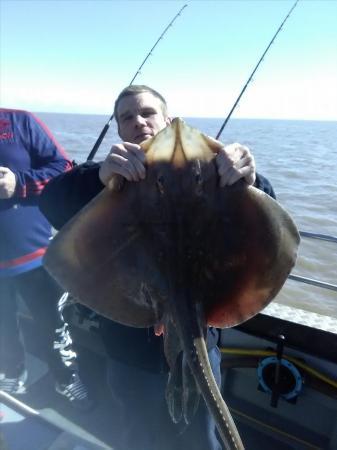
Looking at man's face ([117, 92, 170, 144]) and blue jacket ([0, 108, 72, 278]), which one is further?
blue jacket ([0, 108, 72, 278])

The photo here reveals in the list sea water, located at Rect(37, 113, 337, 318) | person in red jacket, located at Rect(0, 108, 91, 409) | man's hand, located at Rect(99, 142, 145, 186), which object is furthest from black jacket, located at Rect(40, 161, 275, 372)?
sea water, located at Rect(37, 113, 337, 318)

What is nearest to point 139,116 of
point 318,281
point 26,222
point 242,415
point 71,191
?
point 71,191

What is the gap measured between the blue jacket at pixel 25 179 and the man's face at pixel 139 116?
1068 millimetres

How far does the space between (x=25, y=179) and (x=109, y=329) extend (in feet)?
4.40

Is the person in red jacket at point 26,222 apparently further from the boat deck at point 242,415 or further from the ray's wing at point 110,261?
the ray's wing at point 110,261

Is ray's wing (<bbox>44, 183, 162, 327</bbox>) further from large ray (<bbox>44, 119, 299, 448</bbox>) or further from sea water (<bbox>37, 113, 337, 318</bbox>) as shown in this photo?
sea water (<bbox>37, 113, 337, 318</bbox>)

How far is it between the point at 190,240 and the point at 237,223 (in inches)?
8.0

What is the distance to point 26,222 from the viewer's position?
294 cm

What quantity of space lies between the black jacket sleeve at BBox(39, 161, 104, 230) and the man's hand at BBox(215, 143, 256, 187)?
2.60 feet

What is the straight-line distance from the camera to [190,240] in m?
1.54

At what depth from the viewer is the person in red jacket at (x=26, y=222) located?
282 centimetres

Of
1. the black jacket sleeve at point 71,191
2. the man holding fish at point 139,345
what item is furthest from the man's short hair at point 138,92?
the black jacket sleeve at point 71,191

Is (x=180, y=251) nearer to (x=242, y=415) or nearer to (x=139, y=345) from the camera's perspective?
(x=139, y=345)

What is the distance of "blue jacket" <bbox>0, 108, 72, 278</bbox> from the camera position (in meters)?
2.85
